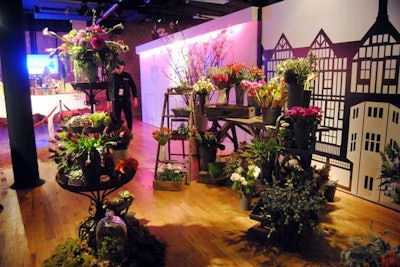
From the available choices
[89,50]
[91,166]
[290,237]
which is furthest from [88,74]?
[290,237]

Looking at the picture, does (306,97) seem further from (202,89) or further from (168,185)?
(168,185)

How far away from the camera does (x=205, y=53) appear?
586 cm

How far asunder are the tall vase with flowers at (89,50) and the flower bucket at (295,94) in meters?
1.51

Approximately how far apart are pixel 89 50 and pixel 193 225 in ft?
5.93

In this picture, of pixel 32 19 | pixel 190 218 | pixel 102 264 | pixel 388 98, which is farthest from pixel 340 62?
pixel 32 19

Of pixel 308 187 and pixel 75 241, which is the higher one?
pixel 308 187

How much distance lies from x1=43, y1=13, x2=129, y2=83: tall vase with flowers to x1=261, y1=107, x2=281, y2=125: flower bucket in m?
1.45

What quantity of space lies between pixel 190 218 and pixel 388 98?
2.30m

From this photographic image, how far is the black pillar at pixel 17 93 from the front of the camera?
3.84 meters

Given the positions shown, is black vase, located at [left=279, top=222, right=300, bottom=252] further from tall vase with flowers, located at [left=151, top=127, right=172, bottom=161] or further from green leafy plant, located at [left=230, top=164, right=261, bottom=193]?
tall vase with flowers, located at [left=151, top=127, right=172, bottom=161]

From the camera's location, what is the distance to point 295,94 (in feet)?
9.25

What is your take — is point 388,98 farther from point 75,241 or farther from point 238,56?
point 75,241

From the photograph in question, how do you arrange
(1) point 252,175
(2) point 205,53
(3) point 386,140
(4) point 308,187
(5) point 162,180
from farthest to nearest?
1. (2) point 205,53
2. (5) point 162,180
3. (3) point 386,140
4. (1) point 252,175
5. (4) point 308,187

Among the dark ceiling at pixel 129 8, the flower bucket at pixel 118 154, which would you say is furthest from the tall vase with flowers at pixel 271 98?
the dark ceiling at pixel 129 8
